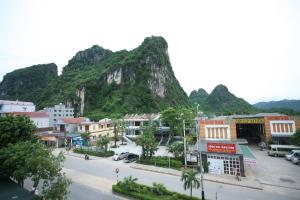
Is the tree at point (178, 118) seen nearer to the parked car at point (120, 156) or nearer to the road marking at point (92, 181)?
the parked car at point (120, 156)

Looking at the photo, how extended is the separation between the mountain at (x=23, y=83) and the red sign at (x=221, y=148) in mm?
139025

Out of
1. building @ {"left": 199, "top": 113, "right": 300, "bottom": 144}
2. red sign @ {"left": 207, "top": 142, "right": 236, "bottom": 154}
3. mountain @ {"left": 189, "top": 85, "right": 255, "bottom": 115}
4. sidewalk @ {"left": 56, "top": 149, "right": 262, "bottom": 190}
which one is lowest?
sidewalk @ {"left": 56, "top": 149, "right": 262, "bottom": 190}

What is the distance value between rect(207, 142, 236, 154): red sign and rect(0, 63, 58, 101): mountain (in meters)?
139

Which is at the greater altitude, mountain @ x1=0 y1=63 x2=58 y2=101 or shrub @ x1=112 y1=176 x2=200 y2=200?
mountain @ x1=0 y1=63 x2=58 y2=101

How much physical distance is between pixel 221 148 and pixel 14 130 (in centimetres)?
2533

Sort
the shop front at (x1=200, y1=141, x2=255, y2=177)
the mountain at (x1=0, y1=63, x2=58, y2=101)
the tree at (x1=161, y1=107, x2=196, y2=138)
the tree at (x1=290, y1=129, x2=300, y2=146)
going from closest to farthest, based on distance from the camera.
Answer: the shop front at (x1=200, y1=141, x2=255, y2=177) → the tree at (x1=290, y1=129, x2=300, y2=146) → the tree at (x1=161, y1=107, x2=196, y2=138) → the mountain at (x1=0, y1=63, x2=58, y2=101)

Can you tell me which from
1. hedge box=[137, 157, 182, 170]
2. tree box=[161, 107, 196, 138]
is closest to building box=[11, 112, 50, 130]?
tree box=[161, 107, 196, 138]

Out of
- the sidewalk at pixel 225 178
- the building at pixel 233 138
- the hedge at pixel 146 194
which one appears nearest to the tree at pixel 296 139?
the building at pixel 233 138

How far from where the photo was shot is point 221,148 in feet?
78.5

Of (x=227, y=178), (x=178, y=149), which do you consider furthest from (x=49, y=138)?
(x=227, y=178)

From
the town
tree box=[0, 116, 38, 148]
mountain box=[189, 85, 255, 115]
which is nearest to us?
the town

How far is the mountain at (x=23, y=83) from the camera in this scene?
449 ft

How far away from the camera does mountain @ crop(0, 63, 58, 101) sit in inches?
5389

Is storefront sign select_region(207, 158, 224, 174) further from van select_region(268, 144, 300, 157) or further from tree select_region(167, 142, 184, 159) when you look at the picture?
van select_region(268, 144, 300, 157)
